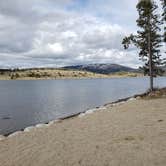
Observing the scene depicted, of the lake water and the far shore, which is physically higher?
the far shore

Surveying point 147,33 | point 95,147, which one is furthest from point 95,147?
point 147,33

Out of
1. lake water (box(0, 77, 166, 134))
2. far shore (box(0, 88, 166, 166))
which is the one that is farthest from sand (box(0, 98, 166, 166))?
lake water (box(0, 77, 166, 134))

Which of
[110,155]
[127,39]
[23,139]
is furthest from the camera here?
[127,39]

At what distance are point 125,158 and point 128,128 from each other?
5287 mm

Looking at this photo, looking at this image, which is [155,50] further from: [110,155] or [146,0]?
[110,155]

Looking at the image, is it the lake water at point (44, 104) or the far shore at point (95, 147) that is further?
the lake water at point (44, 104)

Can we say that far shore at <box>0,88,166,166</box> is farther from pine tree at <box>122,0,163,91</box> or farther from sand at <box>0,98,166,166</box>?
pine tree at <box>122,0,163,91</box>

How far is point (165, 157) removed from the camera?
9.62 meters

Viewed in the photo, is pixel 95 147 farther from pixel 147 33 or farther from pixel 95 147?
pixel 147 33

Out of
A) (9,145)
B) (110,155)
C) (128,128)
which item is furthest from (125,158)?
(9,145)

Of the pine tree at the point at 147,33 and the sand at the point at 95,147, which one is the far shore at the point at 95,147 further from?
the pine tree at the point at 147,33

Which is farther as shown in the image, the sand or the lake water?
the lake water

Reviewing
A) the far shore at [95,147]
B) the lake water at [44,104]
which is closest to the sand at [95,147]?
the far shore at [95,147]

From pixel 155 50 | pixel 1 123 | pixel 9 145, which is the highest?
pixel 155 50
